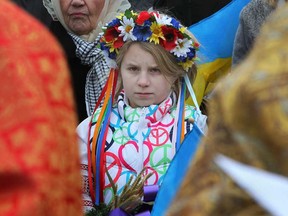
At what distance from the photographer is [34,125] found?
1.23 metres

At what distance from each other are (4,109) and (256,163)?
0.39 metres

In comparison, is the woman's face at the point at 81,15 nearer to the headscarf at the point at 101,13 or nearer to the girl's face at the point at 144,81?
the headscarf at the point at 101,13

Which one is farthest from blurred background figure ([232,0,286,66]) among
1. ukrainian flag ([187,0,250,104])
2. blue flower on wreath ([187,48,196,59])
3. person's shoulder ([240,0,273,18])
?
blue flower on wreath ([187,48,196,59])

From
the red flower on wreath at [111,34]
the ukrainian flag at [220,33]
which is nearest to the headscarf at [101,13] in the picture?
the ukrainian flag at [220,33]

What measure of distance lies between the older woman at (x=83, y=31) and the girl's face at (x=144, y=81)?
580 mm

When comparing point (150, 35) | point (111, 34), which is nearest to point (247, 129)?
point (150, 35)

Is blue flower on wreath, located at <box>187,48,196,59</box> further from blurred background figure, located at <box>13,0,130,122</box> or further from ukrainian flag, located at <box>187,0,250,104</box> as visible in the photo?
ukrainian flag, located at <box>187,0,250,104</box>

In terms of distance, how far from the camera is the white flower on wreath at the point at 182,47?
4.01 meters

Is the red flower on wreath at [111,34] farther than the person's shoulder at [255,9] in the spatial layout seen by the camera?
No

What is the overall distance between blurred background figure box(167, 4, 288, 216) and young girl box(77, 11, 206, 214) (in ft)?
7.69

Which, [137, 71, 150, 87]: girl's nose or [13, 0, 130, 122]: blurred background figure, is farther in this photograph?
[13, 0, 130, 122]: blurred background figure

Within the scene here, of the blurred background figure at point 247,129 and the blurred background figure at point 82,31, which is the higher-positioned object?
the blurred background figure at point 247,129

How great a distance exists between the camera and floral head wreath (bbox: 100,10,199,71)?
4.01 m

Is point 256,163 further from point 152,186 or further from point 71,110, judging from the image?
point 152,186
